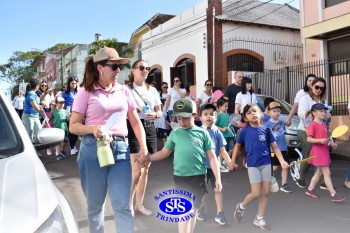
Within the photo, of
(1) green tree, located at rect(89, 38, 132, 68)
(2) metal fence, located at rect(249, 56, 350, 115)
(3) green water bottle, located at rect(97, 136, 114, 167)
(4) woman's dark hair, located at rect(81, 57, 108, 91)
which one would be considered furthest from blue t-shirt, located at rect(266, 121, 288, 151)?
(1) green tree, located at rect(89, 38, 132, 68)

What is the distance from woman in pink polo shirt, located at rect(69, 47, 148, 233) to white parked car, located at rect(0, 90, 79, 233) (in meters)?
0.78

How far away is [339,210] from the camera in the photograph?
16.8 feet

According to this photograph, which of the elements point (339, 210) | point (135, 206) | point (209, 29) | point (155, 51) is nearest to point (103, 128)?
point (135, 206)

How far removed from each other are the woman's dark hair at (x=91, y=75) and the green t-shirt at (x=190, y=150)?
991 millimetres

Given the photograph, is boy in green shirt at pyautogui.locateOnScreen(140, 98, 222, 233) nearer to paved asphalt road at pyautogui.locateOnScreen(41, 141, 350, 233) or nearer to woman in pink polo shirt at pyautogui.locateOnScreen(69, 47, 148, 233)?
woman in pink polo shirt at pyautogui.locateOnScreen(69, 47, 148, 233)

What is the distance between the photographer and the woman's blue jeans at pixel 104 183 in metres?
3.24

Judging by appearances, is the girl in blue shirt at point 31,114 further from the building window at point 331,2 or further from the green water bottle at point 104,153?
the building window at point 331,2

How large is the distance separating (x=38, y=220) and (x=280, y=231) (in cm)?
328

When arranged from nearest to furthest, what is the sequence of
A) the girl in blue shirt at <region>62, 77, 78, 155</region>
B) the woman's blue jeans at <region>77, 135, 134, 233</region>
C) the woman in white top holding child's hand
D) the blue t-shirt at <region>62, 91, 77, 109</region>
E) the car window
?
the car window
the woman's blue jeans at <region>77, 135, 134, 233</region>
the woman in white top holding child's hand
the girl in blue shirt at <region>62, 77, 78, 155</region>
the blue t-shirt at <region>62, 91, 77, 109</region>

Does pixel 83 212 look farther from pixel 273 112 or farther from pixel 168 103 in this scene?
pixel 168 103

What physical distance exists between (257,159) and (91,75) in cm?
219

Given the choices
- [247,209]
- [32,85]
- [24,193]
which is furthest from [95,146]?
[32,85]

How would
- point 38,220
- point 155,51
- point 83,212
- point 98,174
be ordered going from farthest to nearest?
1. point 155,51
2. point 83,212
3. point 98,174
4. point 38,220

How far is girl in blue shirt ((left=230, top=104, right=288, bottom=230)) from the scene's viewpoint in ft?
14.5
